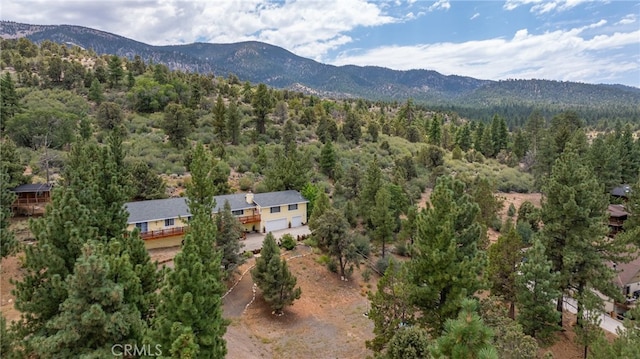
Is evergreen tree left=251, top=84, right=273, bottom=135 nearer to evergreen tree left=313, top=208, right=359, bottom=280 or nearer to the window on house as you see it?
the window on house

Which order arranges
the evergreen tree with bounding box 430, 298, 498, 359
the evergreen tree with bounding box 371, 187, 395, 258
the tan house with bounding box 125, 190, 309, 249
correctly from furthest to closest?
the evergreen tree with bounding box 371, 187, 395, 258, the tan house with bounding box 125, 190, 309, 249, the evergreen tree with bounding box 430, 298, 498, 359

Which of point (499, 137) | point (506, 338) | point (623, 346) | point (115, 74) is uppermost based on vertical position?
point (115, 74)

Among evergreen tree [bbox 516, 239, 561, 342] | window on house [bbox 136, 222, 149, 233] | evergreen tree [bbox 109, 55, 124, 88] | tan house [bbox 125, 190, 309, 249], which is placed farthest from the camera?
evergreen tree [bbox 109, 55, 124, 88]

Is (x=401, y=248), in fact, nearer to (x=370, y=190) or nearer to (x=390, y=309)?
(x=370, y=190)

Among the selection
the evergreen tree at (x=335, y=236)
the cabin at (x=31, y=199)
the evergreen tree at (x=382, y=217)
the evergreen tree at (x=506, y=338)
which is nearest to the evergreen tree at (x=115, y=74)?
the cabin at (x=31, y=199)


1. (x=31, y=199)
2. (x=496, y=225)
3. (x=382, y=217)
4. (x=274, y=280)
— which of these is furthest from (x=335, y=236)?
(x=31, y=199)

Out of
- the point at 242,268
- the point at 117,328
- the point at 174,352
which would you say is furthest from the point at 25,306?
the point at 242,268

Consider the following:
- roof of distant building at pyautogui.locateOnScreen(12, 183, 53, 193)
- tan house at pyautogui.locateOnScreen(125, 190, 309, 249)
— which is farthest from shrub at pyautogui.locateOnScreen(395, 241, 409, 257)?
roof of distant building at pyautogui.locateOnScreen(12, 183, 53, 193)

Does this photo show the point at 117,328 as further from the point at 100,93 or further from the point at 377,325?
the point at 100,93
